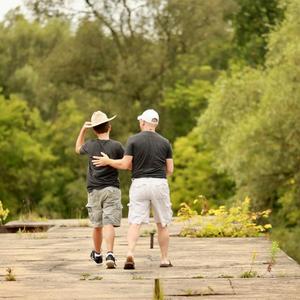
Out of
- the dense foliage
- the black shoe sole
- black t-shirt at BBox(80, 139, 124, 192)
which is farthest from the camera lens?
the dense foliage

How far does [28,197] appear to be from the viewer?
178 ft

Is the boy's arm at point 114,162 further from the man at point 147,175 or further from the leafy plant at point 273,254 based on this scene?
the leafy plant at point 273,254

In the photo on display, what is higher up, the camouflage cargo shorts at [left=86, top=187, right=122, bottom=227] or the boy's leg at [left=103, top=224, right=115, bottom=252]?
the camouflage cargo shorts at [left=86, top=187, right=122, bottom=227]

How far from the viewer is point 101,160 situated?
10961mm

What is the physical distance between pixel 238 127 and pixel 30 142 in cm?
2275

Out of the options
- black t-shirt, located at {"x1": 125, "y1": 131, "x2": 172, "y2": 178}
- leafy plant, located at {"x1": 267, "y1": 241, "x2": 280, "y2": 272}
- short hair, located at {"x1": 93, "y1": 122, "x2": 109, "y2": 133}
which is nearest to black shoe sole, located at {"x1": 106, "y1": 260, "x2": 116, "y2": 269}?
black t-shirt, located at {"x1": 125, "y1": 131, "x2": 172, "y2": 178}

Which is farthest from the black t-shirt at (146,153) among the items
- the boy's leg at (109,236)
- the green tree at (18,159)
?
the green tree at (18,159)

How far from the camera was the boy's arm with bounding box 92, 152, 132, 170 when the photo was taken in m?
10.7

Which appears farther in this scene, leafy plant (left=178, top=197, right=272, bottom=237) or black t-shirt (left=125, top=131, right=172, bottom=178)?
leafy plant (left=178, top=197, right=272, bottom=237)

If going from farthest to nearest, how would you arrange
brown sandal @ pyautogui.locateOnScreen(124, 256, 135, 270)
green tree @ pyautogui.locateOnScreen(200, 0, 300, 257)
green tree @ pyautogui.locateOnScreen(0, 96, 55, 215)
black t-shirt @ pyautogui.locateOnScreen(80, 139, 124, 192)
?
green tree @ pyautogui.locateOnScreen(0, 96, 55, 215), green tree @ pyautogui.locateOnScreen(200, 0, 300, 257), black t-shirt @ pyautogui.locateOnScreen(80, 139, 124, 192), brown sandal @ pyautogui.locateOnScreen(124, 256, 135, 270)

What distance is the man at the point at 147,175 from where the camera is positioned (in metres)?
10.7

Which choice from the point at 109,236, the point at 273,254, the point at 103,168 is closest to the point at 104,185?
the point at 103,168

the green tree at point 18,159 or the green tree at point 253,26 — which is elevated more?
A: the green tree at point 253,26

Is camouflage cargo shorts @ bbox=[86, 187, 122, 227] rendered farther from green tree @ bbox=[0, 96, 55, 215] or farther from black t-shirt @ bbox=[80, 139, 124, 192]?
green tree @ bbox=[0, 96, 55, 215]
